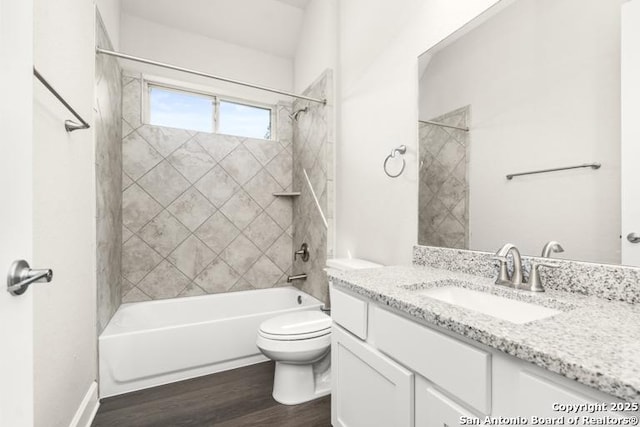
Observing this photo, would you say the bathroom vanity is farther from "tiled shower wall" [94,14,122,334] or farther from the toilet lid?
"tiled shower wall" [94,14,122,334]

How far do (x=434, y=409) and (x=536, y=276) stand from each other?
588 mm

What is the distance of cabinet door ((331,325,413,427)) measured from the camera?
0.96 metres

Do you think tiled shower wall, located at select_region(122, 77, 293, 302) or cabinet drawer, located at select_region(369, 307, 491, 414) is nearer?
cabinet drawer, located at select_region(369, 307, 491, 414)

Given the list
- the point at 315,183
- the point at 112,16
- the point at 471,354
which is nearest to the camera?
the point at 471,354

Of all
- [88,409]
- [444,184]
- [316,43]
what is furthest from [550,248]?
[316,43]

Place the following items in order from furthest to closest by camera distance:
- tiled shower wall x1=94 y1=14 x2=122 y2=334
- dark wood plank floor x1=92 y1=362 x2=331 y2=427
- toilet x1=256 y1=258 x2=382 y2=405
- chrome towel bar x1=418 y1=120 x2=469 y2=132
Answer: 1. tiled shower wall x1=94 y1=14 x2=122 y2=334
2. toilet x1=256 y1=258 x2=382 y2=405
3. dark wood plank floor x1=92 y1=362 x2=331 y2=427
4. chrome towel bar x1=418 y1=120 x2=469 y2=132

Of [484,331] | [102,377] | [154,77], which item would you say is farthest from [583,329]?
[154,77]

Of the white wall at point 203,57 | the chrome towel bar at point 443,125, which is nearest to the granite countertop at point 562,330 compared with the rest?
the chrome towel bar at point 443,125

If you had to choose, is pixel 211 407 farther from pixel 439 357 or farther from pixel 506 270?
pixel 506 270

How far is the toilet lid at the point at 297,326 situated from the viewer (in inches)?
68.3

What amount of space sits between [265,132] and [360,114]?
134 cm

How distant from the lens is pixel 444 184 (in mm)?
1531

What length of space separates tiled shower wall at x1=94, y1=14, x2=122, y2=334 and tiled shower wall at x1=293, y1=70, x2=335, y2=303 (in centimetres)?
154

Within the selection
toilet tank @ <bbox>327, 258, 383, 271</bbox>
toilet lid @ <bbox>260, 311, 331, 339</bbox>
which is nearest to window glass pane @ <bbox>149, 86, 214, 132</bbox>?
toilet tank @ <bbox>327, 258, 383, 271</bbox>
